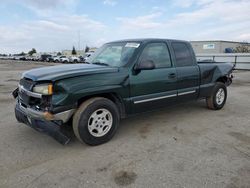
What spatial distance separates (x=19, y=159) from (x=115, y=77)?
6.17 ft

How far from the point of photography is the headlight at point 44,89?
320 cm

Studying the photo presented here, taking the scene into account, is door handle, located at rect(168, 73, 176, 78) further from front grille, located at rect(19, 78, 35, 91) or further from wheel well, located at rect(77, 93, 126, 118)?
front grille, located at rect(19, 78, 35, 91)

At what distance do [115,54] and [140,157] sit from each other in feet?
6.79

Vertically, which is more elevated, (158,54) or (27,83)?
(158,54)

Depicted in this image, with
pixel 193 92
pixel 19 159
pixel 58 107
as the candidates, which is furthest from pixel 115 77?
pixel 193 92

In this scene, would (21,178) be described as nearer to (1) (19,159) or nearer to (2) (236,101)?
(1) (19,159)

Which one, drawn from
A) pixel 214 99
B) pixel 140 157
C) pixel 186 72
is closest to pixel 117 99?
pixel 140 157

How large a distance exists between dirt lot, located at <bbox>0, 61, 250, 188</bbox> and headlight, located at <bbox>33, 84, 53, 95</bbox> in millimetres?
933

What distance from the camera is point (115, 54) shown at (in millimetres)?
4375

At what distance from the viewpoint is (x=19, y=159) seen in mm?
3199

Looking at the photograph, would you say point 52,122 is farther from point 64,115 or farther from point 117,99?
point 117,99

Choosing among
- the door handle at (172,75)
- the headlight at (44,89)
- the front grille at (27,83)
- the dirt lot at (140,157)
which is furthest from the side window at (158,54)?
the front grille at (27,83)

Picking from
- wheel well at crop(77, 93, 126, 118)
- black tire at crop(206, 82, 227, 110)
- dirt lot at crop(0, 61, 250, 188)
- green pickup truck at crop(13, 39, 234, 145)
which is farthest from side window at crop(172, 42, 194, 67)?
wheel well at crop(77, 93, 126, 118)

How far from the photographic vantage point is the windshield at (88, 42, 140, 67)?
13.4 ft
